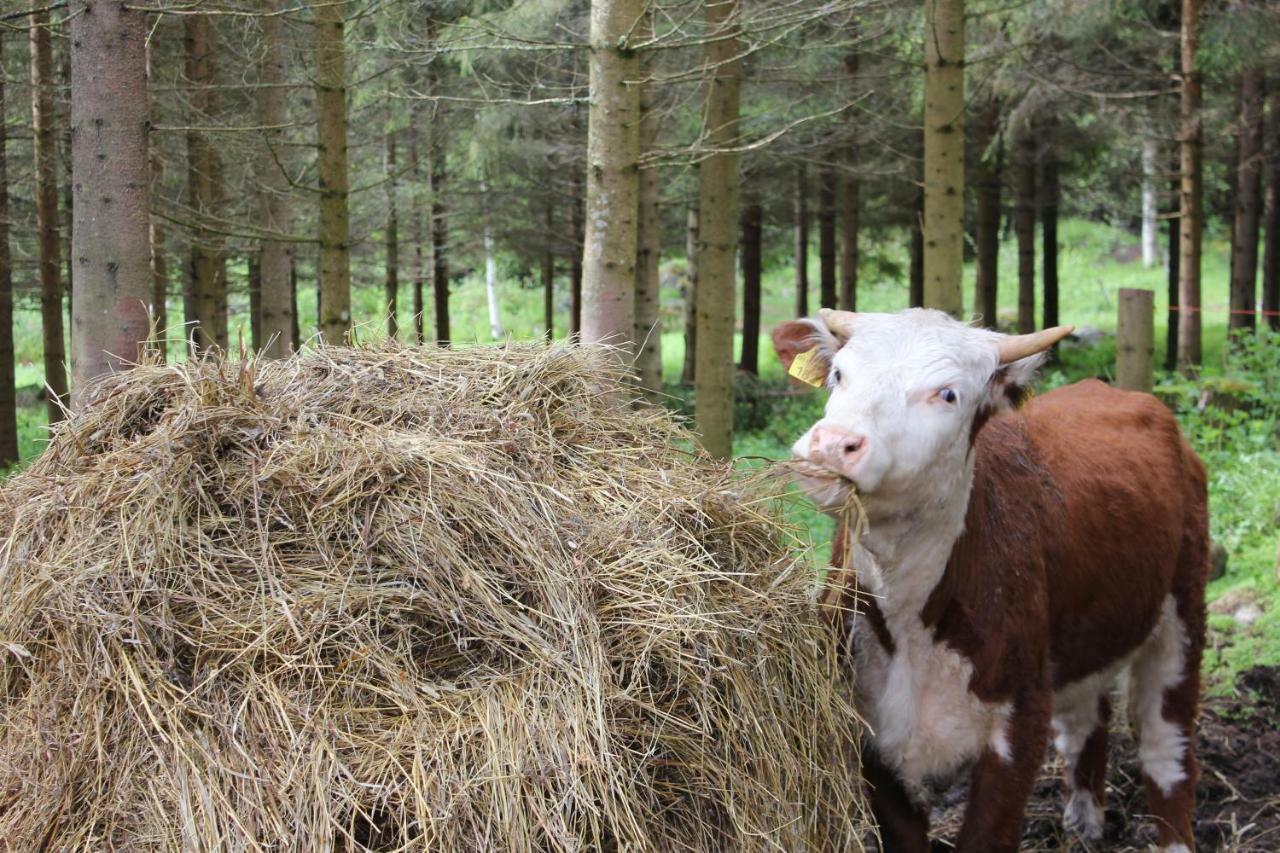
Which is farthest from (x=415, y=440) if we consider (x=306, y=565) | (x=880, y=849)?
(x=880, y=849)

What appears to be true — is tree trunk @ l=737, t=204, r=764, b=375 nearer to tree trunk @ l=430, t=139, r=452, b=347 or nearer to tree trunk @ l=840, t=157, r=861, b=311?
tree trunk @ l=840, t=157, r=861, b=311

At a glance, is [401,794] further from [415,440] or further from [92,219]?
[92,219]

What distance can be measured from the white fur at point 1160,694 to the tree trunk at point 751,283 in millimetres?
16661

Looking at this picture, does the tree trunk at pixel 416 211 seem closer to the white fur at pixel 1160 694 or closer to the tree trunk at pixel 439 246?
the tree trunk at pixel 439 246

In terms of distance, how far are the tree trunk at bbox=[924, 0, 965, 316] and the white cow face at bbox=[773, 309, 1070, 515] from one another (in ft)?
12.8

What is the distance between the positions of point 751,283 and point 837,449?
1929 cm

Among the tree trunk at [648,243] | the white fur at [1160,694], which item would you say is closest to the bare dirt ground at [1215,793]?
the white fur at [1160,694]

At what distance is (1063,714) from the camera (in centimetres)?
558

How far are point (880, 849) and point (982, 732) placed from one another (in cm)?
51

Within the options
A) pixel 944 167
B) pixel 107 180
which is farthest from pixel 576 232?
pixel 107 180

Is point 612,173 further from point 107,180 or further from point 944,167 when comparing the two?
point 944,167

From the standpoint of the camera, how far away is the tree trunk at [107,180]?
4969 mm

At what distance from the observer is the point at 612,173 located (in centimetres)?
638

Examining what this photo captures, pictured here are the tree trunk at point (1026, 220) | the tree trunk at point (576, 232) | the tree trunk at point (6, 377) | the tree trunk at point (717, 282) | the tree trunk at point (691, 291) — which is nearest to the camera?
the tree trunk at point (717, 282)
